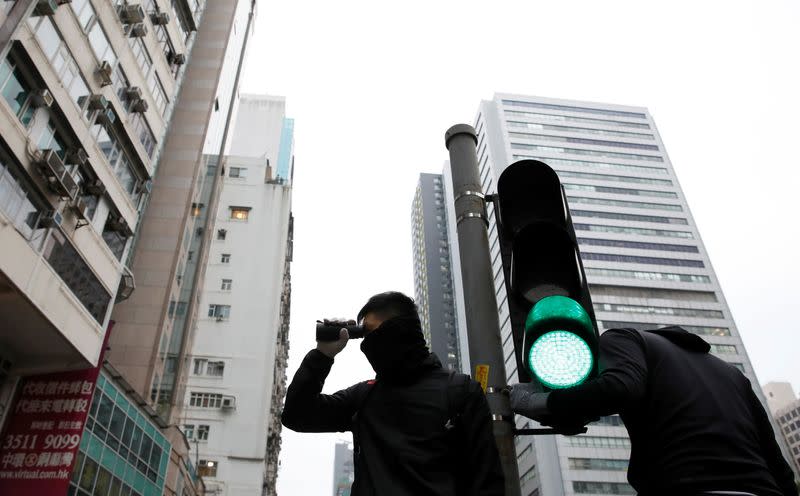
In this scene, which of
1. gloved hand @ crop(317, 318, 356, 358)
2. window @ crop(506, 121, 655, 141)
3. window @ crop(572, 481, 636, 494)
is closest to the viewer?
gloved hand @ crop(317, 318, 356, 358)

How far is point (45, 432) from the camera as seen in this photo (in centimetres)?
1402

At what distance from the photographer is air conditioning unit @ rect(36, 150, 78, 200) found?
1342cm

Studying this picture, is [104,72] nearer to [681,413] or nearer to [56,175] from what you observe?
[56,175]

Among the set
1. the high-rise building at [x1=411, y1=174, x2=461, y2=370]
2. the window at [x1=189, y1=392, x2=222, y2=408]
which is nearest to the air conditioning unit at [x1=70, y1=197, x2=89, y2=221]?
the window at [x1=189, y1=392, x2=222, y2=408]

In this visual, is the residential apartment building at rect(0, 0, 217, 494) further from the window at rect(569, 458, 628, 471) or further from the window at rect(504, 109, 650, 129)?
the window at rect(504, 109, 650, 129)

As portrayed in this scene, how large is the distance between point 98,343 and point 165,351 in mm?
14122

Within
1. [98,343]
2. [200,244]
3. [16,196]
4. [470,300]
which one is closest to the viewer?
[470,300]

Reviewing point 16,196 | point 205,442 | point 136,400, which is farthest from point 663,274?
point 16,196

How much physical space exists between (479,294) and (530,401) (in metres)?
0.69

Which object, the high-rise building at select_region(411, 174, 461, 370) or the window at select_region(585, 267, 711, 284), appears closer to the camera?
the window at select_region(585, 267, 711, 284)

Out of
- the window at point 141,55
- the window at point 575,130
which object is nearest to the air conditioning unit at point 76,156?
the window at point 141,55

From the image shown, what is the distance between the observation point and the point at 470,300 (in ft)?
8.78

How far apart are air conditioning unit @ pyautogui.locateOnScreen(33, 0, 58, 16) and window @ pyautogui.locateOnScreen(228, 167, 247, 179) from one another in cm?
4135

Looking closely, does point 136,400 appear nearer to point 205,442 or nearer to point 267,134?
point 205,442
